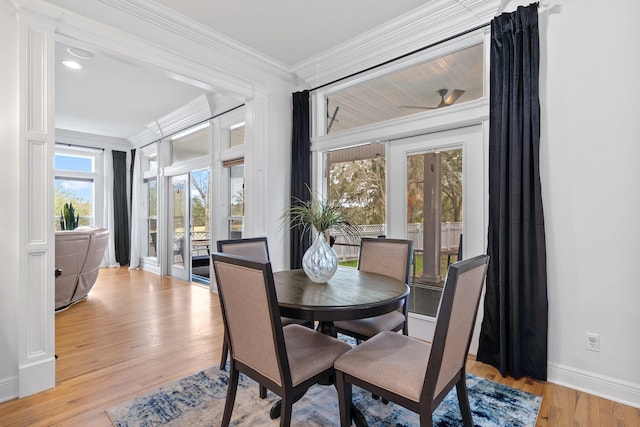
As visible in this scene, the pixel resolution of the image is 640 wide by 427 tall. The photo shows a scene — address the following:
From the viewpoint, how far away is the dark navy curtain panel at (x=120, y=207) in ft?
23.4

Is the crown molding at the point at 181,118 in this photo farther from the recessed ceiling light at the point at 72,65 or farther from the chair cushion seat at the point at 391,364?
the chair cushion seat at the point at 391,364

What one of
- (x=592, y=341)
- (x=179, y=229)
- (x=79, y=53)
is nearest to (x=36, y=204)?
(x=79, y=53)

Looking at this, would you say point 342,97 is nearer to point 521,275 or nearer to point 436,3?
point 436,3

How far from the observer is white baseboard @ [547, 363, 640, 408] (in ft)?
6.53

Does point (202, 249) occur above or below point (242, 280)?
below

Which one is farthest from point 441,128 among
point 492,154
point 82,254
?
point 82,254

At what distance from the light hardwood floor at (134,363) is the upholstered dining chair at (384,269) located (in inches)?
31.2

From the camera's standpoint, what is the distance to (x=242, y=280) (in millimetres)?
1450

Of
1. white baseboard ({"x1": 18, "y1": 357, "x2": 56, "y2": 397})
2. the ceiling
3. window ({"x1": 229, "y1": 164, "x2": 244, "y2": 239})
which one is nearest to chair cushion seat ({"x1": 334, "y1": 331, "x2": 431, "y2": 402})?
white baseboard ({"x1": 18, "y1": 357, "x2": 56, "y2": 397})

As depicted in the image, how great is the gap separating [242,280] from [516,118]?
217 centimetres

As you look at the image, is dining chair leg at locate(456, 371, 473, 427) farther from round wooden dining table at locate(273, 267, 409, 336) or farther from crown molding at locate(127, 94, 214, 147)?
crown molding at locate(127, 94, 214, 147)

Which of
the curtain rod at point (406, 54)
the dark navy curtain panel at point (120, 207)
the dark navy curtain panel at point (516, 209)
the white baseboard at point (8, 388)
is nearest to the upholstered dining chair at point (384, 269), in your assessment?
the dark navy curtain panel at point (516, 209)

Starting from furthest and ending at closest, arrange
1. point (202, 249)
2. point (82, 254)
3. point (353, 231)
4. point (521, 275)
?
point (202, 249), point (82, 254), point (353, 231), point (521, 275)

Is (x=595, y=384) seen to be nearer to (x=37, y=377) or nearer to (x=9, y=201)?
(x=37, y=377)
